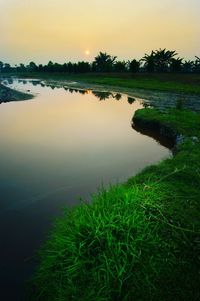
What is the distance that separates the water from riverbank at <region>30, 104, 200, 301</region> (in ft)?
2.43

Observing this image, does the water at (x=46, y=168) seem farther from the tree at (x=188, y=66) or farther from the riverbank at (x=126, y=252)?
the tree at (x=188, y=66)

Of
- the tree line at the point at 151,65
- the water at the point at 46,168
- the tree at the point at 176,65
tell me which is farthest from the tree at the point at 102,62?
the water at the point at 46,168

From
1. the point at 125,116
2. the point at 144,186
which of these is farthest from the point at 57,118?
the point at 144,186

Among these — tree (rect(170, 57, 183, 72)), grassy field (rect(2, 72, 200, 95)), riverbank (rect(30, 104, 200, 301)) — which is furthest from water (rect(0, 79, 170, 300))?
tree (rect(170, 57, 183, 72))

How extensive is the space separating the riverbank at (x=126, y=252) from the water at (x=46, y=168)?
74cm

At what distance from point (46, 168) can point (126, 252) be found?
695 centimetres

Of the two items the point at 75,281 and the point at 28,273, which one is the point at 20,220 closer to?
the point at 28,273

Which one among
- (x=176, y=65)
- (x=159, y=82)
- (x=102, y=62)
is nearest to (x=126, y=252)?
(x=159, y=82)

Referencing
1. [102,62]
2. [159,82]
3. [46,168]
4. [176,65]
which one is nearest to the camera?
[46,168]

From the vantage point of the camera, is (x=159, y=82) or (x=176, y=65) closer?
(x=159, y=82)

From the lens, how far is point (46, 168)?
1152cm

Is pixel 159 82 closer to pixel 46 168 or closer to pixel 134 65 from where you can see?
pixel 134 65

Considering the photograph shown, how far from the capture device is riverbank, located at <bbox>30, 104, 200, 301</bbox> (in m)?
4.70

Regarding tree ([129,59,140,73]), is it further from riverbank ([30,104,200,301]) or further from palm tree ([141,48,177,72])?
riverbank ([30,104,200,301])
